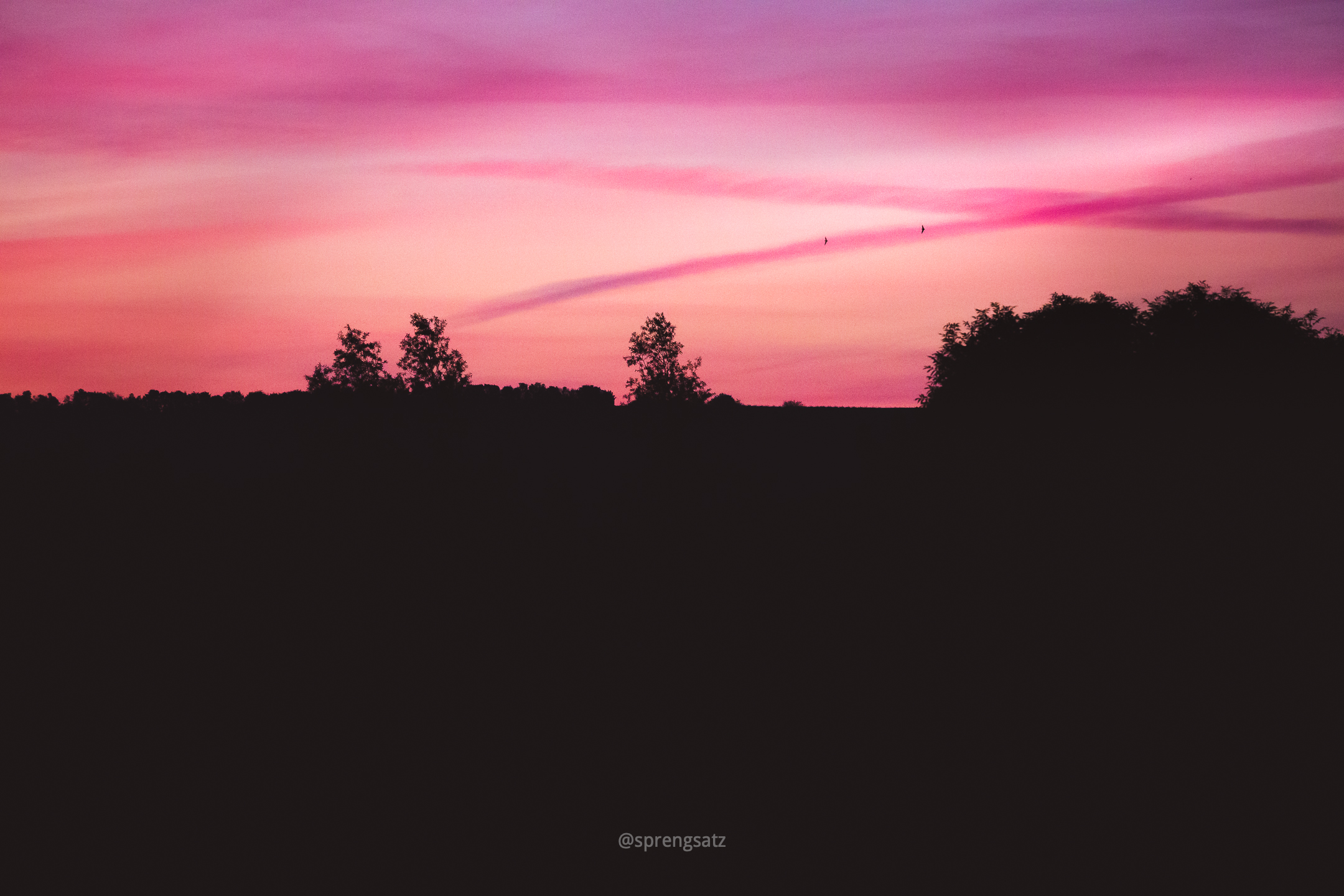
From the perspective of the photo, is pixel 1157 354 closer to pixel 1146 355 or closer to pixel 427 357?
pixel 1146 355

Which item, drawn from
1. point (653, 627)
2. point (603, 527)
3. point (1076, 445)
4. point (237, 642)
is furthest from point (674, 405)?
point (237, 642)

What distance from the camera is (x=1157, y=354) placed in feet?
176

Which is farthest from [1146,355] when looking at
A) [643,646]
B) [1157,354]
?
[643,646]

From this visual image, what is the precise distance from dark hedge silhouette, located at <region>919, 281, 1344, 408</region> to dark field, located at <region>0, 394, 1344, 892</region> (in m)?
30.6

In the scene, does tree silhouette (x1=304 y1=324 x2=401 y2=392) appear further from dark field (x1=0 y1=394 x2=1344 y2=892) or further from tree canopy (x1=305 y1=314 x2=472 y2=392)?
dark field (x1=0 y1=394 x2=1344 y2=892)

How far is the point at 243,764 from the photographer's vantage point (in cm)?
1195

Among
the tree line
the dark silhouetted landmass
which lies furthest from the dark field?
the tree line

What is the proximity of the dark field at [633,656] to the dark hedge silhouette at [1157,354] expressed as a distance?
30557mm

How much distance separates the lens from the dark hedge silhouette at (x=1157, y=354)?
166 ft

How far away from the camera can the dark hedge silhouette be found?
5072cm

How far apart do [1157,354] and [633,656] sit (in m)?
51.6

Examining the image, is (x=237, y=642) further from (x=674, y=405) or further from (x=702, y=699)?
(x=674, y=405)

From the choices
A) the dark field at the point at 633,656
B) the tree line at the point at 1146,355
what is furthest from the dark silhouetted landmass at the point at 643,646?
the tree line at the point at 1146,355

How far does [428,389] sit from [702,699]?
14076mm
